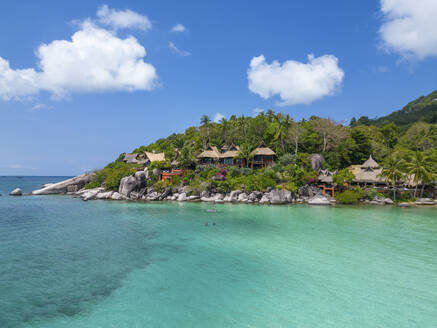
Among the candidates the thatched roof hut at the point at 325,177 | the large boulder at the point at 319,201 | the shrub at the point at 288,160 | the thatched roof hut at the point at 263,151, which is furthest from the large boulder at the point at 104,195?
the thatched roof hut at the point at 325,177

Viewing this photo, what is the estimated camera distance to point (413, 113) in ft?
352

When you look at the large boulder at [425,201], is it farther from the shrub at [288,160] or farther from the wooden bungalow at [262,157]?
the wooden bungalow at [262,157]

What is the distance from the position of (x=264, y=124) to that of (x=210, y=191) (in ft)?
75.7

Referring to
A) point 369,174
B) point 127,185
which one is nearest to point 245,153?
point 369,174

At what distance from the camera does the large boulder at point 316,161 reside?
42453 mm

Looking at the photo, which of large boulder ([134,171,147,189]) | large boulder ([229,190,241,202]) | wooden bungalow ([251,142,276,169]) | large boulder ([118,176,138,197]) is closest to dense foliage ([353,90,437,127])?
wooden bungalow ([251,142,276,169])

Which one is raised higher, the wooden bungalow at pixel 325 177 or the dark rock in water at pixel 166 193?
the wooden bungalow at pixel 325 177

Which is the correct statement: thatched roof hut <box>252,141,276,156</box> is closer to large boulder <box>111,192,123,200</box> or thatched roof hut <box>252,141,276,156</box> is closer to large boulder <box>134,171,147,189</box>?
large boulder <box>134,171,147,189</box>

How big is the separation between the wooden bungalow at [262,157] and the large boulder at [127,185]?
73.1ft

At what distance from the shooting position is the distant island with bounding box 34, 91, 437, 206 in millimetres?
36156

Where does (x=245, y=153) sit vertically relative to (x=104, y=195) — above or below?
above

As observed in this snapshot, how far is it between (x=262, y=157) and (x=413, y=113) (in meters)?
103

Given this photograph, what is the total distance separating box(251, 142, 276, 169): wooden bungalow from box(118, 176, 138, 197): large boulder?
22293mm

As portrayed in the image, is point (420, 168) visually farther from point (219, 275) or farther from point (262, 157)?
point (219, 275)
